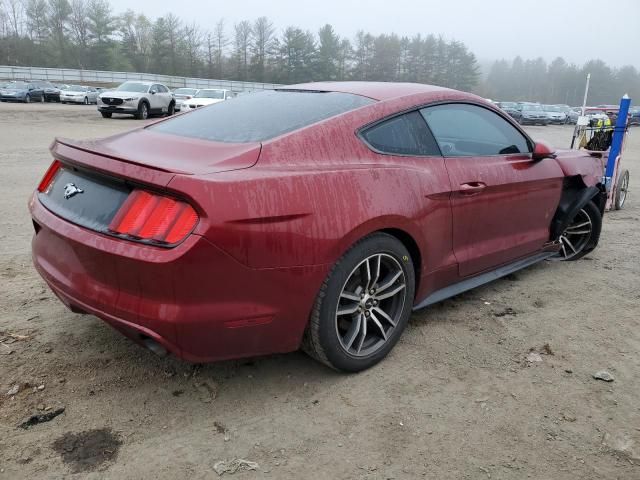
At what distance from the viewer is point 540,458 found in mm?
2258

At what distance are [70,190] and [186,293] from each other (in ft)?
2.93

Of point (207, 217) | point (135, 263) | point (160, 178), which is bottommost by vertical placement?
point (135, 263)

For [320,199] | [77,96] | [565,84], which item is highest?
[565,84]

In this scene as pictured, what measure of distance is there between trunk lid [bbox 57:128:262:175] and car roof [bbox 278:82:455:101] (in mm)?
969

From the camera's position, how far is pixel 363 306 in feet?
9.18

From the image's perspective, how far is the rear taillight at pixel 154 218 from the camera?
7.06 feet

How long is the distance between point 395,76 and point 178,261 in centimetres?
7459

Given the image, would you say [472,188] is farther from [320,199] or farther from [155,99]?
[155,99]

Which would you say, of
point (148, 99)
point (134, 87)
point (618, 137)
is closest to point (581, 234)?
point (618, 137)

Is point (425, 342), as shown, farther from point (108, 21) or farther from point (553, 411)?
point (108, 21)

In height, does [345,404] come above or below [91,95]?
below

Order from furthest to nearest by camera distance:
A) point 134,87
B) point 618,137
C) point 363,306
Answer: point 134,87 < point 618,137 < point 363,306

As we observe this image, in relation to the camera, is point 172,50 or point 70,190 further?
point 172,50

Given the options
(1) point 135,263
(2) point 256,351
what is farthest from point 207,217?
(2) point 256,351
